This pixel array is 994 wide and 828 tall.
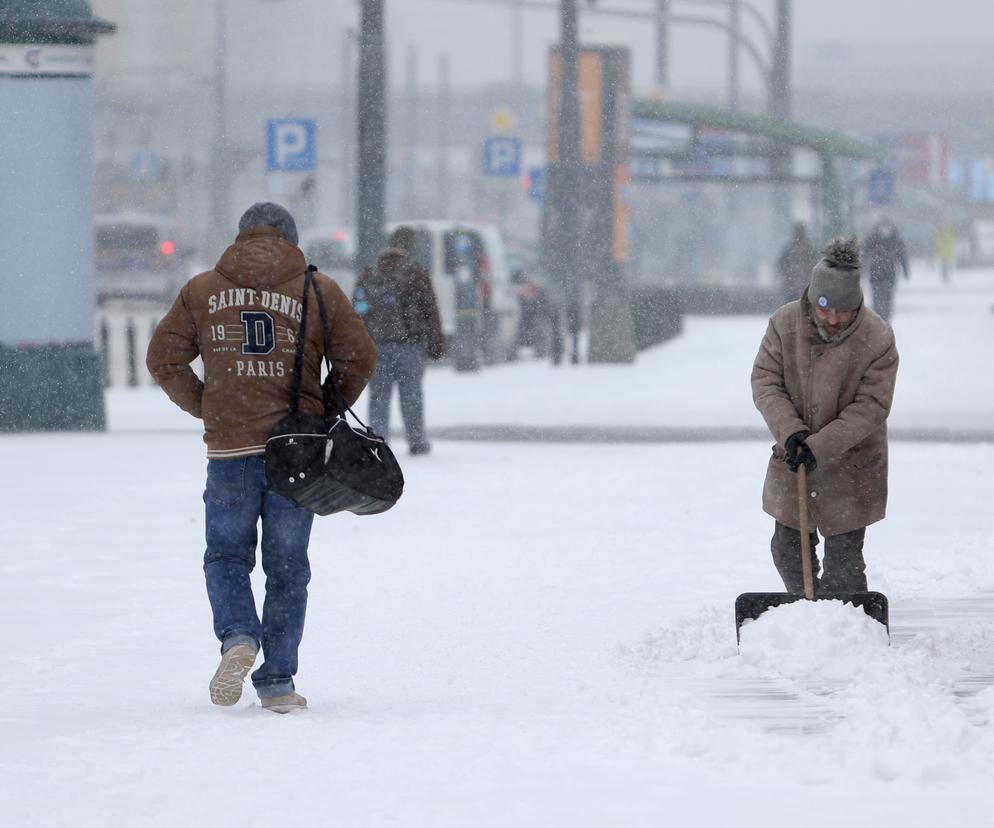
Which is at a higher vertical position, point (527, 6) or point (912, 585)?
point (527, 6)

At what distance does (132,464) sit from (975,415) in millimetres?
8123

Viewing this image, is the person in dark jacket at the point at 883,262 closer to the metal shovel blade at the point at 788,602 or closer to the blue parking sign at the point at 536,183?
the blue parking sign at the point at 536,183

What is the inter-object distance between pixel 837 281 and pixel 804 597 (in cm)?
109

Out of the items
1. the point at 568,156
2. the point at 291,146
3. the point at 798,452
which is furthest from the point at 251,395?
the point at 568,156

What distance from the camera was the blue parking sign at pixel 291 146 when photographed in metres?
20.4

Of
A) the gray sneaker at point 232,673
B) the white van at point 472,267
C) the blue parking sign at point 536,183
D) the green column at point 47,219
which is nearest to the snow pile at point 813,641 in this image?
the gray sneaker at point 232,673

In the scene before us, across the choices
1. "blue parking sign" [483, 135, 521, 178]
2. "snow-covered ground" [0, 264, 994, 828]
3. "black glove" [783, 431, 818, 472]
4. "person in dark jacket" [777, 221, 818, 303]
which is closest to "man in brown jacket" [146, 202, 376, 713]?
"snow-covered ground" [0, 264, 994, 828]

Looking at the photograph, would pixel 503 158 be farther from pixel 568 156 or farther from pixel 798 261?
pixel 568 156

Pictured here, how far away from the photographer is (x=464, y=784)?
547 centimetres

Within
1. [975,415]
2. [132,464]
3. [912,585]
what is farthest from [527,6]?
[912,585]

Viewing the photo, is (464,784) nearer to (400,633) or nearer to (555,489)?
(400,633)

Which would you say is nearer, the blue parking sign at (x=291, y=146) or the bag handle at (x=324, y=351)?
the bag handle at (x=324, y=351)

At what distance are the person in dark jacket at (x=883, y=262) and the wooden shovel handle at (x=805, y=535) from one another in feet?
78.0

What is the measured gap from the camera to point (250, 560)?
6.47m
